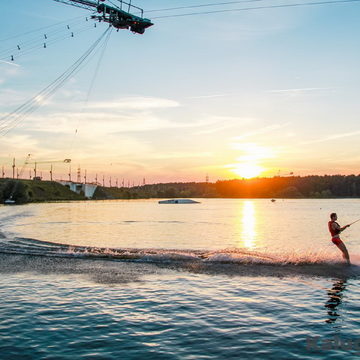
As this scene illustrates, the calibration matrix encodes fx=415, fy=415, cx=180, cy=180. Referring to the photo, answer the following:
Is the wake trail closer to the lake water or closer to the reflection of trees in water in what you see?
the lake water

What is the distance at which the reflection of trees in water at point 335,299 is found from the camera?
591 inches

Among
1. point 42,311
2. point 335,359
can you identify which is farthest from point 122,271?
point 335,359

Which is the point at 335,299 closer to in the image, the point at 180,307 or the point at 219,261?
the point at 180,307

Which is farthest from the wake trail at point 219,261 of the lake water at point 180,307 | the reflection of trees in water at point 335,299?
the reflection of trees in water at point 335,299

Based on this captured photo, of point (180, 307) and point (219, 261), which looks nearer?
point (180, 307)

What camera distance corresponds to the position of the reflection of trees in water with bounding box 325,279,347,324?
15023mm

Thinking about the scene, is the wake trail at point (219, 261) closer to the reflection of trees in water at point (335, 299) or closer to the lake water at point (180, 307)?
the lake water at point (180, 307)

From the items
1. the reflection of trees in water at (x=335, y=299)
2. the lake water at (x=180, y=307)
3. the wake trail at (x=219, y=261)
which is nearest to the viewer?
the lake water at (x=180, y=307)

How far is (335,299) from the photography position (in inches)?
678

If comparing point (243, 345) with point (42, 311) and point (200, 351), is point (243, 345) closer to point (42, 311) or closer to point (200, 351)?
point (200, 351)

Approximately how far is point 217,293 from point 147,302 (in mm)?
3373

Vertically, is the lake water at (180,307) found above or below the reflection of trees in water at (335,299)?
below

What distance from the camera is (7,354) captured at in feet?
37.0

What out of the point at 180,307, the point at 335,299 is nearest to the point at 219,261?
the point at 335,299
